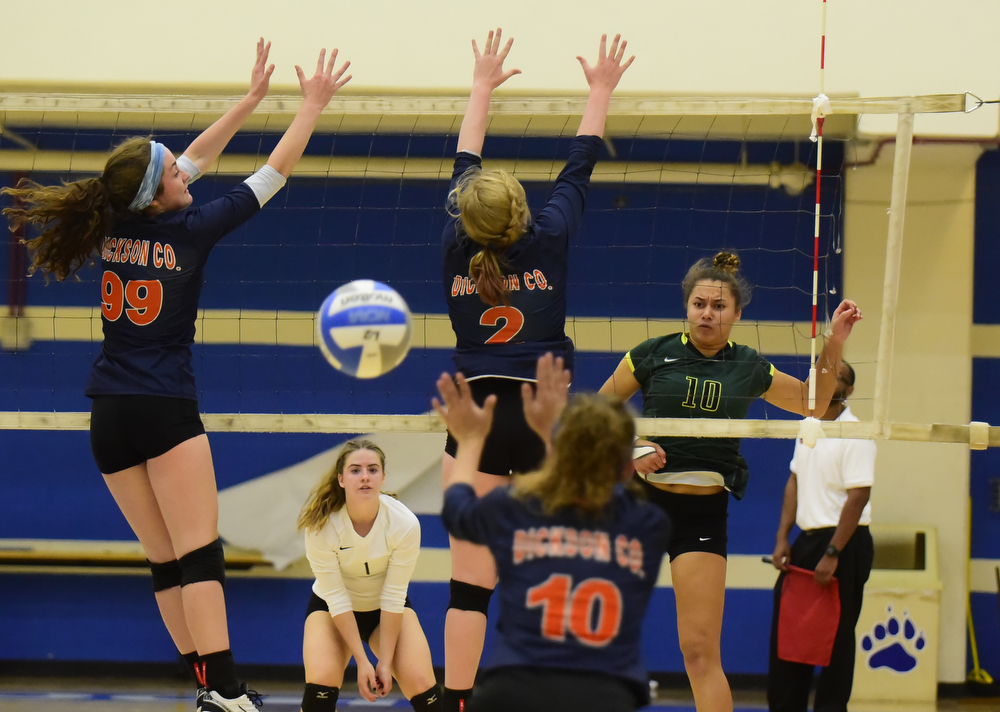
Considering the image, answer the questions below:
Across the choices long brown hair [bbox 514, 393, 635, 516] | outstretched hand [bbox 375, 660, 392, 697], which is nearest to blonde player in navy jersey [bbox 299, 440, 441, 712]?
outstretched hand [bbox 375, 660, 392, 697]

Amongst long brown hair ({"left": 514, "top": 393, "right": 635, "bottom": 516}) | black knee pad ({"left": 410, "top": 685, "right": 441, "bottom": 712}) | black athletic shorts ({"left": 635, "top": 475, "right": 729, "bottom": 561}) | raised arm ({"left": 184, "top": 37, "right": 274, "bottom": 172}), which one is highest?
raised arm ({"left": 184, "top": 37, "right": 274, "bottom": 172})

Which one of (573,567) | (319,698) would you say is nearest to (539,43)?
(319,698)

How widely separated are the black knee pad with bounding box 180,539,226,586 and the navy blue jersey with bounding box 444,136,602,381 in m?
1.05

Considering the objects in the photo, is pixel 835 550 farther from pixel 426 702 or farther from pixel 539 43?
pixel 539 43

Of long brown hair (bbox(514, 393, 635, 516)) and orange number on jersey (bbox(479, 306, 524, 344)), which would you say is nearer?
long brown hair (bbox(514, 393, 635, 516))

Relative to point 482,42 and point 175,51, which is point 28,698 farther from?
point 482,42

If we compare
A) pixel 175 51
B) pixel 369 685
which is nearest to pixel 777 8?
pixel 175 51

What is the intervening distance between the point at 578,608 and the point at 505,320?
118 centimetres

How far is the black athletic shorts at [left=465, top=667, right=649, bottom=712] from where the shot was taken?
91.8 inches

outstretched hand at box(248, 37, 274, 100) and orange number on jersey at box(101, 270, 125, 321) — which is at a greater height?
outstretched hand at box(248, 37, 274, 100)

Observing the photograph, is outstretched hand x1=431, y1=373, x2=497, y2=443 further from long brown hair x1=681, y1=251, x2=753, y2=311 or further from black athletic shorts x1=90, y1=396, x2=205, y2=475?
long brown hair x1=681, y1=251, x2=753, y2=311

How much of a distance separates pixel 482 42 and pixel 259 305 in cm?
240

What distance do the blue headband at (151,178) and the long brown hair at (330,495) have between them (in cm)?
175

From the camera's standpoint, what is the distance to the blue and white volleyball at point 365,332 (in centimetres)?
328
